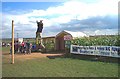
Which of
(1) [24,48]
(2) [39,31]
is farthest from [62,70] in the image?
(2) [39,31]

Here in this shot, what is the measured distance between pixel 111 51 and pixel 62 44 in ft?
49.7

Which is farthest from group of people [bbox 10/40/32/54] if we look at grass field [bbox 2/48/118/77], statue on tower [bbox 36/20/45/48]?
grass field [bbox 2/48/118/77]

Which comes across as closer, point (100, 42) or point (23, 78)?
point (23, 78)

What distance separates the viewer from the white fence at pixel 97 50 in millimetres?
19383

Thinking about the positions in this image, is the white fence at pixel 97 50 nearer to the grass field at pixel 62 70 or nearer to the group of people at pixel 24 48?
the grass field at pixel 62 70

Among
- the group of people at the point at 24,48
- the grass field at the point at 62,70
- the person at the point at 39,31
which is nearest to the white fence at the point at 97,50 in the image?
the grass field at the point at 62,70

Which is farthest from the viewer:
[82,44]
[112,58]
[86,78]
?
[82,44]

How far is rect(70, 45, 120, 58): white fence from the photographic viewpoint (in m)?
19.4

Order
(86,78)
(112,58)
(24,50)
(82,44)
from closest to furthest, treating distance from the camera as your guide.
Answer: (86,78), (112,58), (82,44), (24,50)

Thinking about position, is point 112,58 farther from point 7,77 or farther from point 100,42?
point 7,77

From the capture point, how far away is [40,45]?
1296 inches

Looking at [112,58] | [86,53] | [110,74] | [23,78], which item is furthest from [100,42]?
[23,78]

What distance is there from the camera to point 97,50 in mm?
21297

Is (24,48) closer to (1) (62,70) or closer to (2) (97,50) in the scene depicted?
(2) (97,50)
